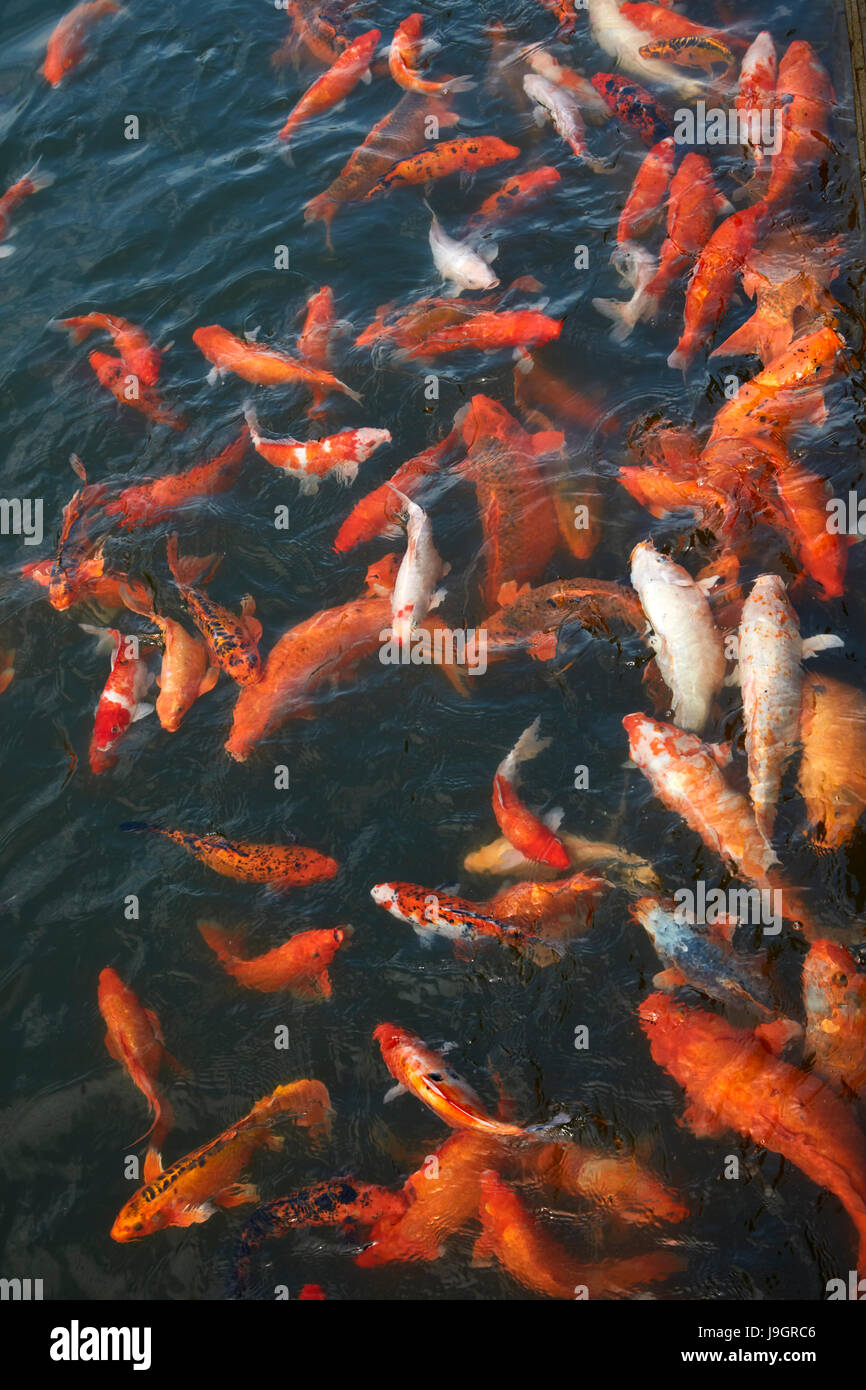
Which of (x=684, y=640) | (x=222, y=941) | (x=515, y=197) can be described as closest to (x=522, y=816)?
(x=684, y=640)

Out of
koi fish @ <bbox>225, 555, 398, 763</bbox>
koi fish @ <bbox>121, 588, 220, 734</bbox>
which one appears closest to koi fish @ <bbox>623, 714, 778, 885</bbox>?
koi fish @ <bbox>225, 555, 398, 763</bbox>

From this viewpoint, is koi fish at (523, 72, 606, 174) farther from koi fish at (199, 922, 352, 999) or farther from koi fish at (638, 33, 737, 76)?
koi fish at (199, 922, 352, 999)

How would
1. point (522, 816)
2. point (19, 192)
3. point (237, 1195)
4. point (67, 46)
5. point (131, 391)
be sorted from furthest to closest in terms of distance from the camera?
point (67, 46), point (19, 192), point (131, 391), point (522, 816), point (237, 1195)

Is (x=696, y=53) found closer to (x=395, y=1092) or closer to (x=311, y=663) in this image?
(x=311, y=663)

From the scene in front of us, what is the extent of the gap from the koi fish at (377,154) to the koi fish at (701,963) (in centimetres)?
653

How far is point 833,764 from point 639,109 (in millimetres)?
6369

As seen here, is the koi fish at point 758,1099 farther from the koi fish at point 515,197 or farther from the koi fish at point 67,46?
the koi fish at point 67,46

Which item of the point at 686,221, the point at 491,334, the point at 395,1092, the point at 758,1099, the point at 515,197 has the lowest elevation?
the point at 395,1092

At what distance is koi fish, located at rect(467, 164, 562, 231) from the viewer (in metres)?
8.77

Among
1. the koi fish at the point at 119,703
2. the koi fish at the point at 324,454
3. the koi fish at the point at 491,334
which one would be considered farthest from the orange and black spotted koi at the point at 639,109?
the koi fish at the point at 119,703

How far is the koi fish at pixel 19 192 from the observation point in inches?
398

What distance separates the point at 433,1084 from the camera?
17.1ft

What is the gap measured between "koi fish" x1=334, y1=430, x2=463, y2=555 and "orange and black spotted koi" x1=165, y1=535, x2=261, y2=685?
806 mm

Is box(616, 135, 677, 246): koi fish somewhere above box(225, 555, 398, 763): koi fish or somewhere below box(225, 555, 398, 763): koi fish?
above
